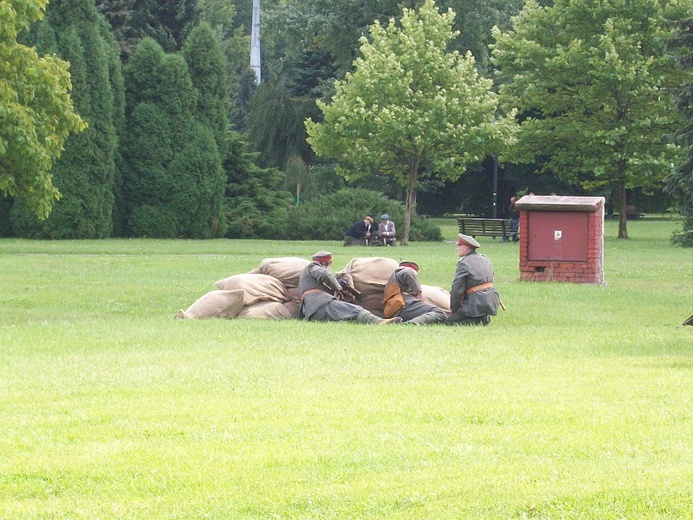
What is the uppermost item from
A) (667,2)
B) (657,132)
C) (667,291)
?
(667,2)

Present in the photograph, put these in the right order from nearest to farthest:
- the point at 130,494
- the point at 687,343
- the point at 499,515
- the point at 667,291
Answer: the point at 499,515, the point at 130,494, the point at 687,343, the point at 667,291

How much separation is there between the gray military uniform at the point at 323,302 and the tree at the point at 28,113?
1280 centimetres

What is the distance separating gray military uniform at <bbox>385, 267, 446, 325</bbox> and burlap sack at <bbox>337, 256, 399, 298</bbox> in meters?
0.54

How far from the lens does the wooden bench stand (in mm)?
48219

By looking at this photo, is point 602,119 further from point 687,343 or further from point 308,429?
point 308,429

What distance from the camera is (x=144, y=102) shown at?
49.8 meters

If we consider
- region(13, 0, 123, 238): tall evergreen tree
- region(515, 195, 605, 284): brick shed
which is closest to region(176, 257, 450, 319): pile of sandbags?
region(515, 195, 605, 284): brick shed

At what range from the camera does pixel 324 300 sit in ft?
57.2

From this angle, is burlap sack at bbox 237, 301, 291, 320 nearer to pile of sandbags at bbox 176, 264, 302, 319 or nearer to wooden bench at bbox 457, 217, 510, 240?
Result: pile of sandbags at bbox 176, 264, 302, 319

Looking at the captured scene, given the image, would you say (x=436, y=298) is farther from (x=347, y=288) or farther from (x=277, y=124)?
(x=277, y=124)

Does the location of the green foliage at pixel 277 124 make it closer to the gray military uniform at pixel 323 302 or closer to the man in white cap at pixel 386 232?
the man in white cap at pixel 386 232

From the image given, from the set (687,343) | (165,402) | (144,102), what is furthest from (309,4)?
(165,402)

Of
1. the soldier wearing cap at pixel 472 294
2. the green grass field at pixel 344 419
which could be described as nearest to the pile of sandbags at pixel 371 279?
the soldier wearing cap at pixel 472 294

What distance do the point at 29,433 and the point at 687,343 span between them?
28.2ft
